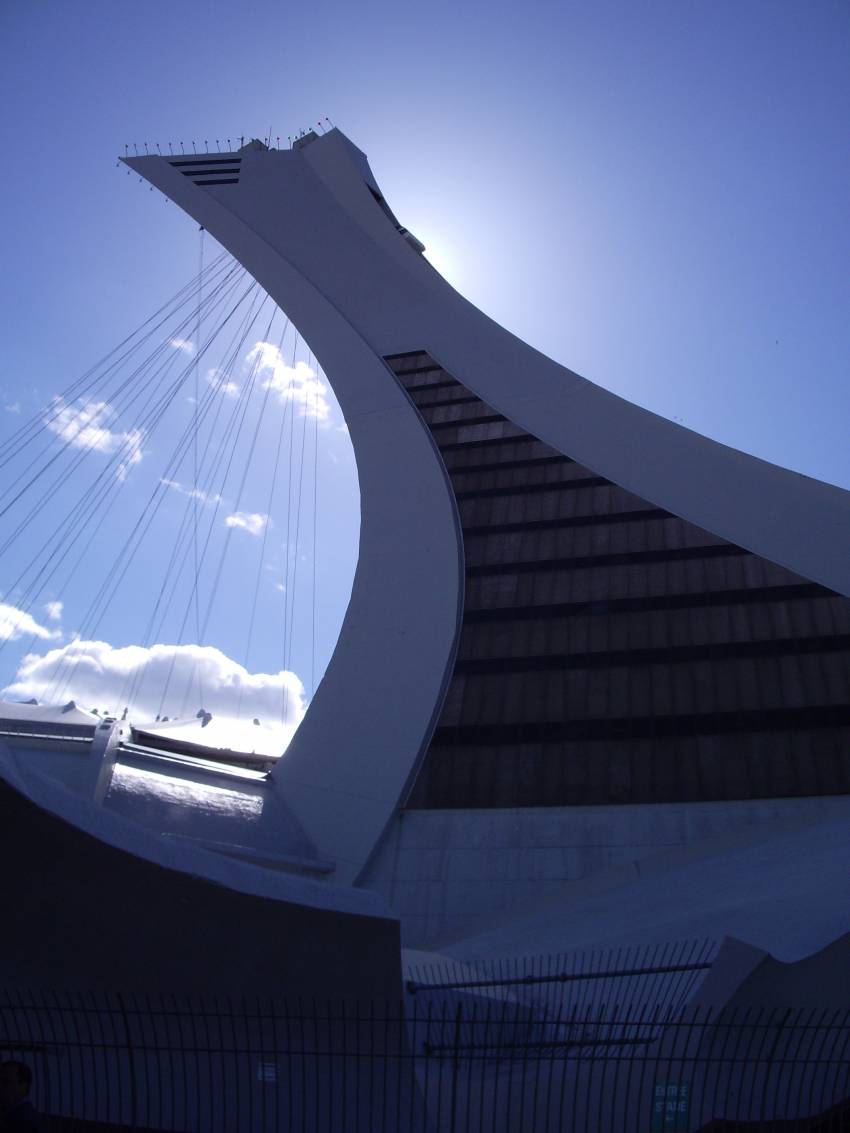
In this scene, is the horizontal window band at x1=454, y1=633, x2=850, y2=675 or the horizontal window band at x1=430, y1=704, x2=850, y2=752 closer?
the horizontal window band at x1=430, y1=704, x2=850, y2=752

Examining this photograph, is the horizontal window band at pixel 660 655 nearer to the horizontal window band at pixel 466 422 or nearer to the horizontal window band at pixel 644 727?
the horizontal window band at pixel 644 727

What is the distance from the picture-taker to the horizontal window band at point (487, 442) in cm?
2945

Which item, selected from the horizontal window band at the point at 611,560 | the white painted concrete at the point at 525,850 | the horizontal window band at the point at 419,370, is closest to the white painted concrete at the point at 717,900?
the white painted concrete at the point at 525,850

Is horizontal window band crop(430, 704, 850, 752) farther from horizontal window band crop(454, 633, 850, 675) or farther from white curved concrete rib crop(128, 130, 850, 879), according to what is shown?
horizontal window band crop(454, 633, 850, 675)

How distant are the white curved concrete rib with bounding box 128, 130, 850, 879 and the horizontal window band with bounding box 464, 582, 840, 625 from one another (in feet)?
1.95

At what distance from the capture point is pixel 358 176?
1688 inches

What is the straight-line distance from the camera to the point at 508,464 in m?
28.6

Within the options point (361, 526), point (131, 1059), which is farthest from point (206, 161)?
point (131, 1059)

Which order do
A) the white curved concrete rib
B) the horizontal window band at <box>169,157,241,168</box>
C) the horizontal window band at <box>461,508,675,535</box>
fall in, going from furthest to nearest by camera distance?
the horizontal window band at <box>169,157,241,168</box>, the horizontal window band at <box>461,508,675,535</box>, the white curved concrete rib

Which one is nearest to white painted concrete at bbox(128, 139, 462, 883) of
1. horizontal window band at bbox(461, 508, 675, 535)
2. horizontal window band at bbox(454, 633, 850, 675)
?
horizontal window band at bbox(461, 508, 675, 535)

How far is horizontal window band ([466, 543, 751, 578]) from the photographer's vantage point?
23703mm

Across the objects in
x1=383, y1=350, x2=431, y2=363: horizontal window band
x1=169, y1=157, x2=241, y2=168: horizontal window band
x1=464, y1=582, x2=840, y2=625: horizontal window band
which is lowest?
x1=464, y1=582, x2=840, y2=625: horizontal window band

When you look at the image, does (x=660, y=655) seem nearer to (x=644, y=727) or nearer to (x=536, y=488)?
(x=644, y=727)

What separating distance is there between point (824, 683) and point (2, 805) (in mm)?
17475
